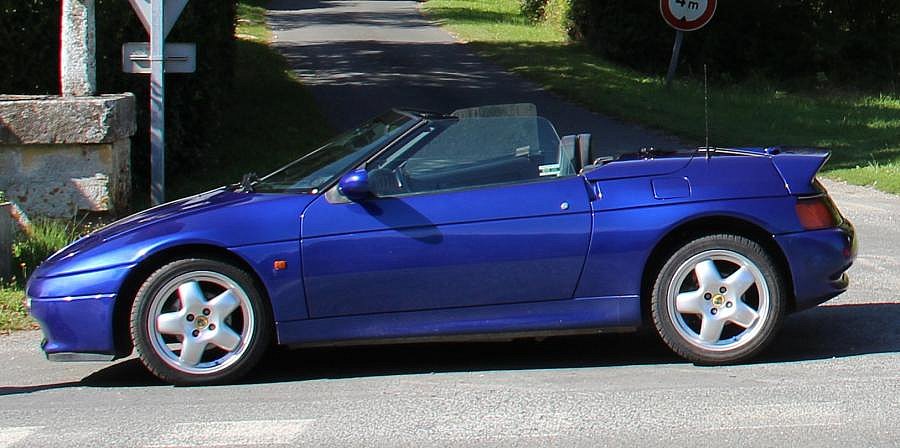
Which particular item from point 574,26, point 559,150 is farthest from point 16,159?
point 574,26

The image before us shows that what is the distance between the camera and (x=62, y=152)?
900 cm

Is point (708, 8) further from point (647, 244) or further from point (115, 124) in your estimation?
point (647, 244)

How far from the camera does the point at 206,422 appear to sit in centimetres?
534

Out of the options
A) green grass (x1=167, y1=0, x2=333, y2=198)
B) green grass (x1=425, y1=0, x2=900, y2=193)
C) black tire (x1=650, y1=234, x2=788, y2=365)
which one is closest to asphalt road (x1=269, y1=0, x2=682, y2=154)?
green grass (x1=167, y1=0, x2=333, y2=198)

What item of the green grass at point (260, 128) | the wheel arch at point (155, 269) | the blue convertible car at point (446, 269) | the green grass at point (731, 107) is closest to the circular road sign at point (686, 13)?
the green grass at point (731, 107)

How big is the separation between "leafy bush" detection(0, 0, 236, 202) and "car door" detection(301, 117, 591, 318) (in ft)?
19.0

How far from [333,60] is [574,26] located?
7.55 m

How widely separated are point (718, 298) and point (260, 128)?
10521 mm

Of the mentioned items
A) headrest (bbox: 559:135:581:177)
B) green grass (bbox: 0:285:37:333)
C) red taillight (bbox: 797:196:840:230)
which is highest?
headrest (bbox: 559:135:581:177)

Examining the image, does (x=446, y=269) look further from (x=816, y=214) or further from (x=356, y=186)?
(x=816, y=214)

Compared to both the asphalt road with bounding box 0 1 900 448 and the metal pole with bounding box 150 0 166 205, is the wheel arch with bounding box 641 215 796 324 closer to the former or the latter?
the asphalt road with bounding box 0 1 900 448

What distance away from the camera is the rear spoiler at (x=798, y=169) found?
6.08 metres

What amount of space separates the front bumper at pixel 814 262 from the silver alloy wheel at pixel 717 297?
183 mm

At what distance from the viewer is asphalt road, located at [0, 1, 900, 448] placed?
5062 mm
